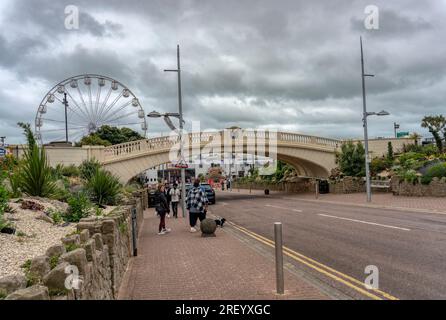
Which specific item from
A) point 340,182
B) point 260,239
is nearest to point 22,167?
point 260,239

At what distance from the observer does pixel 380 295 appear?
594 cm

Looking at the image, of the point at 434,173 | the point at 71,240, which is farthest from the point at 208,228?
the point at 434,173

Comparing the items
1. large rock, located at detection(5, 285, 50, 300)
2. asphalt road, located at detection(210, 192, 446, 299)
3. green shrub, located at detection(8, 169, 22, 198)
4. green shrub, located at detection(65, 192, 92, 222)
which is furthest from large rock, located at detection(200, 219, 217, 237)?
large rock, located at detection(5, 285, 50, 300)

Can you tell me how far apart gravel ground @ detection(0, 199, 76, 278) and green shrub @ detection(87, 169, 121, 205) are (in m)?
4.33

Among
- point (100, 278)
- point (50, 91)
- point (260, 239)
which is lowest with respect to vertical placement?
point (260, 239)

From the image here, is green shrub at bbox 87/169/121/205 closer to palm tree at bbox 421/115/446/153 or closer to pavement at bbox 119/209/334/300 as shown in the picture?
pavement at bbox 119/209/334/300

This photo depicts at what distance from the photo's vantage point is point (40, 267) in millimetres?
3756

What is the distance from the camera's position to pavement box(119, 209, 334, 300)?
20.0ft

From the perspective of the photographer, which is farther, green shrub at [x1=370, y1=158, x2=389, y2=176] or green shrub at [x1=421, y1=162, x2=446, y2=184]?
green shrub at [x1=370, y1=158, x2=389, y2=176]

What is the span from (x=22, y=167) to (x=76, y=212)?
223 cm

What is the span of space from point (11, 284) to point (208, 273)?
15.1 ft

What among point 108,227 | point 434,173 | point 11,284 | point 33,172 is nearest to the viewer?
point 11,284

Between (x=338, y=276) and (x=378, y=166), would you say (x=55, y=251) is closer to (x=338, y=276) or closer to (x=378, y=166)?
(x=338, y=276)

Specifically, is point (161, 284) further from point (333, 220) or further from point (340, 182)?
point (340, 182)
